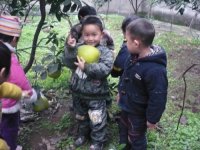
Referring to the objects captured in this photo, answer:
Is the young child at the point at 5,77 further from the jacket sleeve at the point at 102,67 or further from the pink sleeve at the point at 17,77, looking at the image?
the jacket sleeve at the point at 102,67

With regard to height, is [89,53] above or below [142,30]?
below

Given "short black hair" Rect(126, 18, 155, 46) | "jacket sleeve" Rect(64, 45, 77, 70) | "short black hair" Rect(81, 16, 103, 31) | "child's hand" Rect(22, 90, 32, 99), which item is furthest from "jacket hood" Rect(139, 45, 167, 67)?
"child's hand" Rect(22, 90, 32, 99)

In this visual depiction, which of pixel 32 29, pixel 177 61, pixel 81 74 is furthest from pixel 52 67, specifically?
pixel 32 29

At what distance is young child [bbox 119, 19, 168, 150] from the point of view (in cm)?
268

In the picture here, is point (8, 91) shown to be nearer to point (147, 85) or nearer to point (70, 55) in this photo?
point (70, 55)

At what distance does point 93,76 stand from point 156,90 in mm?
609

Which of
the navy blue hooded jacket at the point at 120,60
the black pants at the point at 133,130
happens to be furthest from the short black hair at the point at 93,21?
the black pants at the point at 133,130

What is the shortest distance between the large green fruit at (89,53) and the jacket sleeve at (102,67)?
5cm

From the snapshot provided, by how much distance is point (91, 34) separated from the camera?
3.03 metres

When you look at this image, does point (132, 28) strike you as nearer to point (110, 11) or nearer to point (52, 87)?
point (52, 87)

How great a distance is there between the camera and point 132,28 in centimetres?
269

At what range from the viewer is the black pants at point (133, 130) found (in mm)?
2986

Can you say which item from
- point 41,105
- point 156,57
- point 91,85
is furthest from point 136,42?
point 41,105

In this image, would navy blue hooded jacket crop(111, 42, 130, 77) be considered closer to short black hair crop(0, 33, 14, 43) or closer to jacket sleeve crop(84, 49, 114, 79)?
jacket sleeve crop(84, 49, 114, 79)
